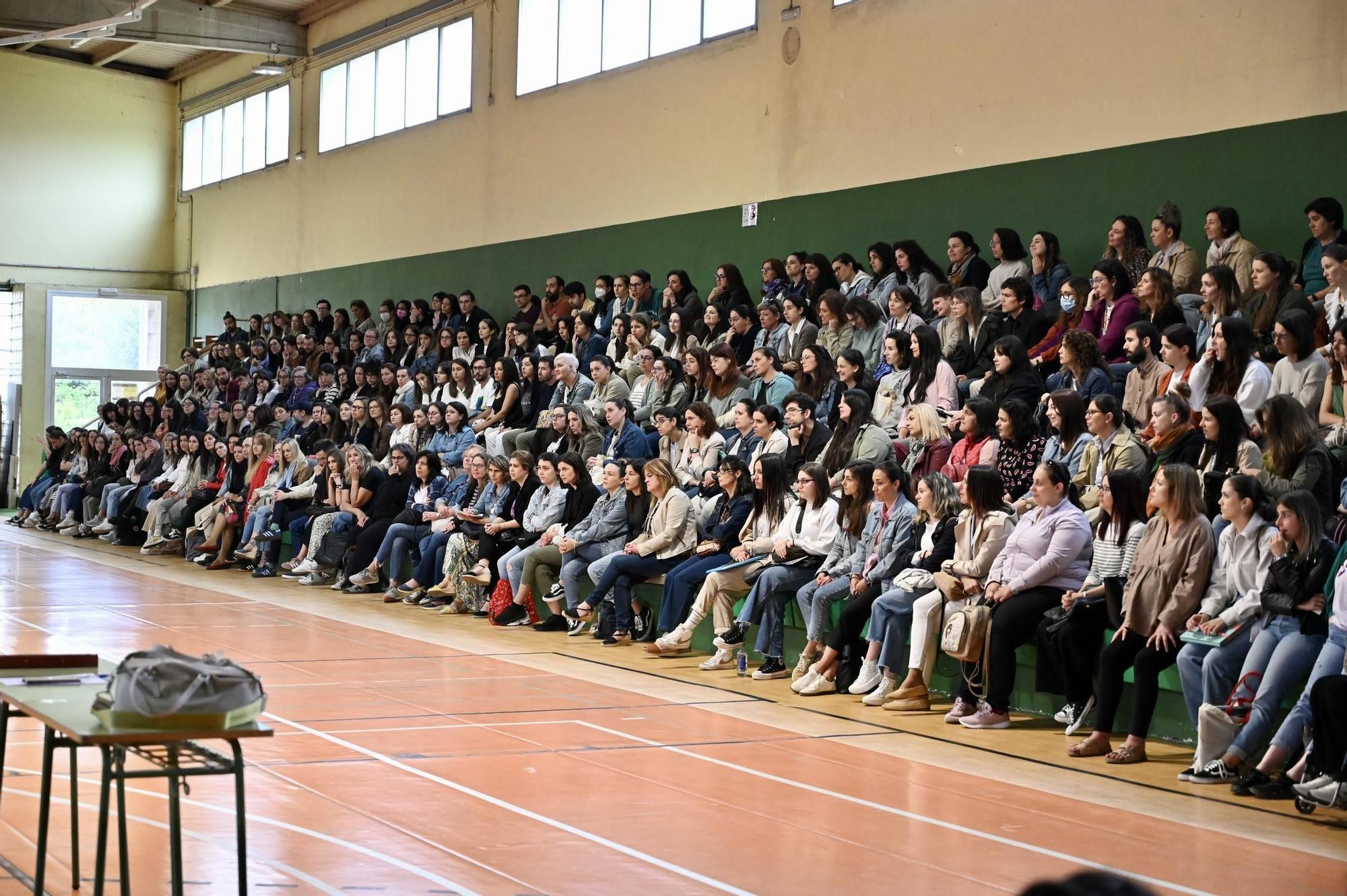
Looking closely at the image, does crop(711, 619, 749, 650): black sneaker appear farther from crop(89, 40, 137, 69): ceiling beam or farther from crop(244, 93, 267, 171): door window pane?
crop(89, 40, 137, 69): ceiling beam

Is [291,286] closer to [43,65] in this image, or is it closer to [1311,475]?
[43,65]

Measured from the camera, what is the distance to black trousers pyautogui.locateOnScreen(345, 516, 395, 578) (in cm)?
1378

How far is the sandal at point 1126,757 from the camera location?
666cm

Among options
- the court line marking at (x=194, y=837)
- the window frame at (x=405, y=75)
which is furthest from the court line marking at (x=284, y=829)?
the window frame at (x=405, y=75)

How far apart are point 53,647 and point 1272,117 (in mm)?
8593

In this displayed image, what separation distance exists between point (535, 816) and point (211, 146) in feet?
72.7

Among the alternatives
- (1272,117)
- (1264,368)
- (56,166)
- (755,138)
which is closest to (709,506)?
(1264,368)

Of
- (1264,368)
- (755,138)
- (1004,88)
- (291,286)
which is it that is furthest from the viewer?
(291,286)

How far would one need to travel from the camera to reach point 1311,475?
7.01 m

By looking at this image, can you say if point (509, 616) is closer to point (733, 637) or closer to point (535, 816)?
point (733, 637)

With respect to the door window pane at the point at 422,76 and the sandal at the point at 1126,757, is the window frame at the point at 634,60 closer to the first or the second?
the door window pane at the point at 422,76

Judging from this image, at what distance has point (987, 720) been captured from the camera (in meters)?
7.57

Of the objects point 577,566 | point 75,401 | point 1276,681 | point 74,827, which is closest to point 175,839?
point 74,827

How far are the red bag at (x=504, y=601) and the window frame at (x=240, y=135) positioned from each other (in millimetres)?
13298
